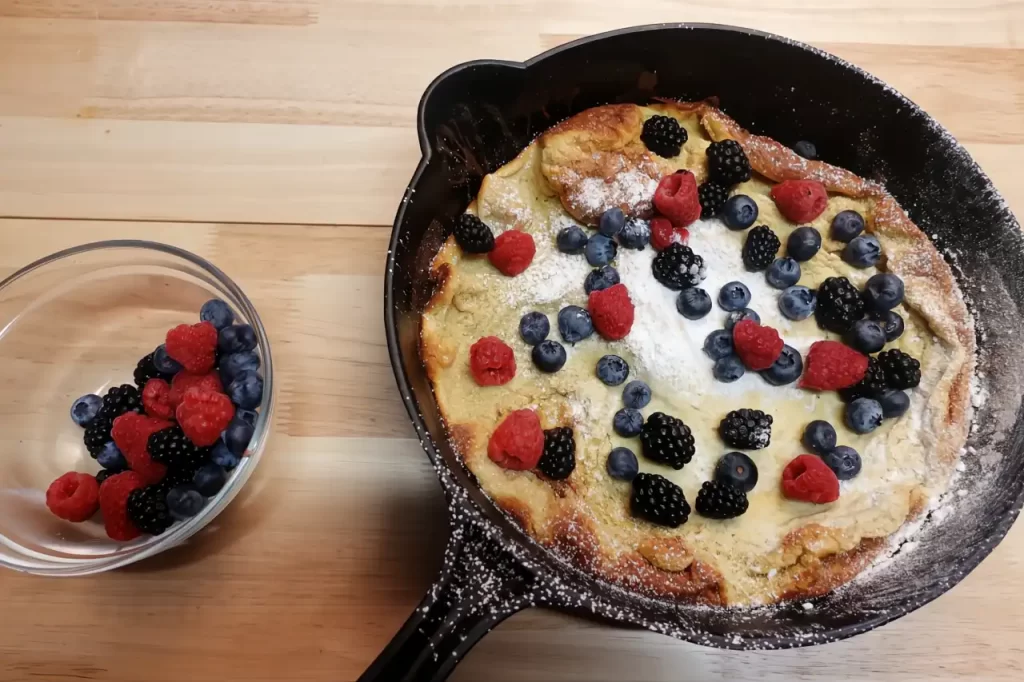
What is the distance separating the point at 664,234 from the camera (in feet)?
4.68

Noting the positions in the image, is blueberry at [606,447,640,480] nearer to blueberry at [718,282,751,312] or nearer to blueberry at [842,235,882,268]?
blueberry at [718,282,751,312]

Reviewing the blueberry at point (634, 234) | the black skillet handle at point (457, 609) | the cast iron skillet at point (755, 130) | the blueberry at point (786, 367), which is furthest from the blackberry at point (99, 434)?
the blueberry at point (786, 367)

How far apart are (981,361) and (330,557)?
1.42 metres

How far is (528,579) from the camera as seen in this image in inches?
41.6

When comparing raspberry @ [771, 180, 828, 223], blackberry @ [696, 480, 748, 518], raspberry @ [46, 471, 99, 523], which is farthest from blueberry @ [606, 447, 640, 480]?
raspberry @ [46, 471, 99, 523]

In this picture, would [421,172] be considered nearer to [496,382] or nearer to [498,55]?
[496,382]

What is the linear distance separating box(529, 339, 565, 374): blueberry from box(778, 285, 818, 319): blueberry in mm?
485

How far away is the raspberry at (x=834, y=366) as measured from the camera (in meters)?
1.32

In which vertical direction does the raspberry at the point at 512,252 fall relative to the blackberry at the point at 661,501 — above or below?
above

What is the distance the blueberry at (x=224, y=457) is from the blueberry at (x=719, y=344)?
3.08ft

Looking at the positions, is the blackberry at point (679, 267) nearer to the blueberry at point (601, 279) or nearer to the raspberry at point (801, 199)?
the blueberry at point (601, 279)

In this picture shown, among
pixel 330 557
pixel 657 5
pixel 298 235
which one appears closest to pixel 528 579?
pixel 330 557

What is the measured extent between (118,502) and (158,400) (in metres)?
0.20

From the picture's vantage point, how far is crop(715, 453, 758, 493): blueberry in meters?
1.28
